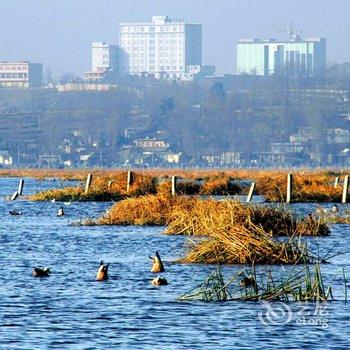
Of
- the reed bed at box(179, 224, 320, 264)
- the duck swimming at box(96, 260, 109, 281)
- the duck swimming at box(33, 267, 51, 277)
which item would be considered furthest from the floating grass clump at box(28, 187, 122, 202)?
the duck swimming at box(96, 260, 109, 281)

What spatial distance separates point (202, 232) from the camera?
32.7m

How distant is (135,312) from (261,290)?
2.61 m

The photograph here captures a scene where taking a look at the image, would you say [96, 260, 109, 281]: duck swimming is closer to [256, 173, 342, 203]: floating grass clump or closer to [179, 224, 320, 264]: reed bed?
[179, 224, 320, 264]: reed bed

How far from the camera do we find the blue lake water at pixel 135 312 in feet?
62.5

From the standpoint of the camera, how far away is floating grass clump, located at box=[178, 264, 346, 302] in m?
22.0

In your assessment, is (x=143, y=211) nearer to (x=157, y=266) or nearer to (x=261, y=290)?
Answer: (x=157, y=266)

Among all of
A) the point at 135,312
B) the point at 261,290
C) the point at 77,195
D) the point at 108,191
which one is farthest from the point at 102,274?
the point at 77,195

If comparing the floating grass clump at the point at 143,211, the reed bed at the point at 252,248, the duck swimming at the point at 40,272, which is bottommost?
the floating grass clump at the point at 143,211

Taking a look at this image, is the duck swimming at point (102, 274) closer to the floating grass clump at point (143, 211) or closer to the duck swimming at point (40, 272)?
the duck swimming at point (40, 272)

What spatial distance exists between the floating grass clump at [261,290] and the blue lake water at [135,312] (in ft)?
0.87

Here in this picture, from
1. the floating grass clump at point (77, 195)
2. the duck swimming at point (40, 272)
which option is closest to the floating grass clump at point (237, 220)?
the duck swimming at point (40, 272)

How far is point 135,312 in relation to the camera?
21.7 metres

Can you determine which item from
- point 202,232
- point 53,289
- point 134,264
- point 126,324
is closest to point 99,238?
point 202,232

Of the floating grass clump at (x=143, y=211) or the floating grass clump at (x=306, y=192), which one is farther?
the floating grass clump at (x=306, y=192)
